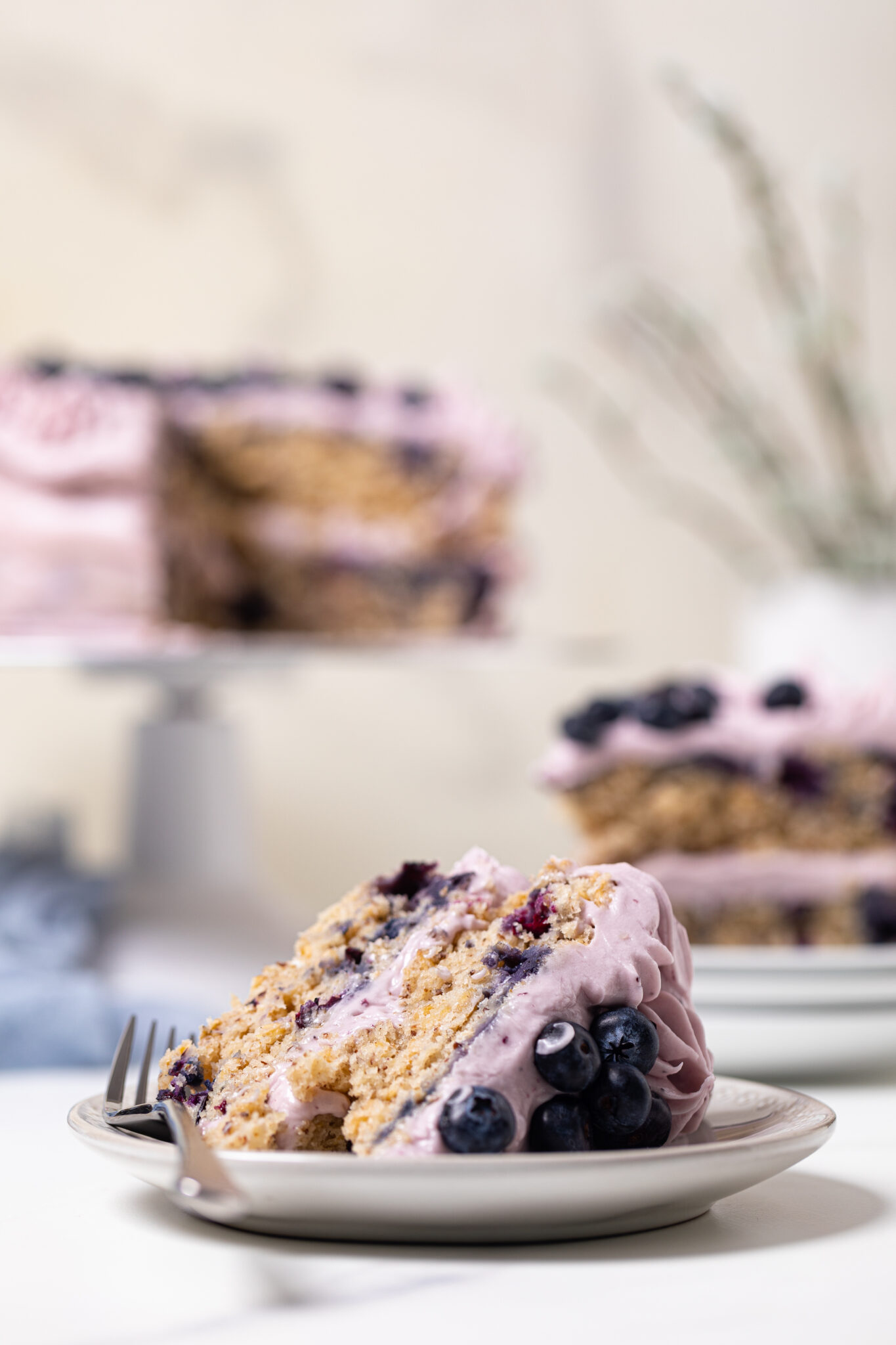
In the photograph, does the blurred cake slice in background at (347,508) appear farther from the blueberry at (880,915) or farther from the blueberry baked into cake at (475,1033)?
the blueberry baked into cake at (475,1033)

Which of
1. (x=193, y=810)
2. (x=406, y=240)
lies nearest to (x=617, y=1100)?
(x=193, y=810)

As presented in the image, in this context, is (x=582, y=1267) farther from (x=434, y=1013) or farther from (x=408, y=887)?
(x=408, y=887)

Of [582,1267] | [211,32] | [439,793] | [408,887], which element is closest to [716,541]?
[439,793]

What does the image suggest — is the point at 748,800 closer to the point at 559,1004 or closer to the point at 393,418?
the point at 559,1004

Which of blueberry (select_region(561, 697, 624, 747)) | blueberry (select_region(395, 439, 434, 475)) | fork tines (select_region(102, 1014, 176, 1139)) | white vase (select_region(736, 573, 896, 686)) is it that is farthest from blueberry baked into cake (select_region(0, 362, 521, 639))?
fork tines (select_region(102, 1014, 176, 1139))

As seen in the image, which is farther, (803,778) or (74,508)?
(74,508)

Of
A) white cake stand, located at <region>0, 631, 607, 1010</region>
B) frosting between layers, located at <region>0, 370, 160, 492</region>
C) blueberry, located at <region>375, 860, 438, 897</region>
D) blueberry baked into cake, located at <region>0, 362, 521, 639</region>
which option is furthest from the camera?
blueberry baked into cake, located at <region>0, 362, 521, 639</region>

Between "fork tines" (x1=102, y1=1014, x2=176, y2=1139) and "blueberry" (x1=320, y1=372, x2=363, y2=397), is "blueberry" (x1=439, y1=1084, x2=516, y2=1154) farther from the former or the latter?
"blueberry" (x1=320, y1=372, x2=363, y2=397)
